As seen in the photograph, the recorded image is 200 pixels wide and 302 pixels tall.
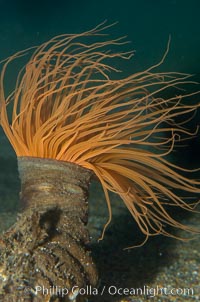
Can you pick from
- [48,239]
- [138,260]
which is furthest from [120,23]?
[48,239]

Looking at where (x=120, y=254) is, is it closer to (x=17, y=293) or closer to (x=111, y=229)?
(x=111, y=229)

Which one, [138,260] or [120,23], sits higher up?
[120,23]

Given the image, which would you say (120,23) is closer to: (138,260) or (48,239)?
Answer: (138,260)

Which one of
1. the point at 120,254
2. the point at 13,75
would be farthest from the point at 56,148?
the point at 13,75

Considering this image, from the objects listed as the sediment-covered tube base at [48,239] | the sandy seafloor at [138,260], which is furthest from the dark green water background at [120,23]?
the sediment-covered tube base at [48,239]

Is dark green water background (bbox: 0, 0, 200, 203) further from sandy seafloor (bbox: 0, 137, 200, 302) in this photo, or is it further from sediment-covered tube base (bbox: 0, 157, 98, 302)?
sediment-covered tube base (bbox: 0, 157, 98, 302)

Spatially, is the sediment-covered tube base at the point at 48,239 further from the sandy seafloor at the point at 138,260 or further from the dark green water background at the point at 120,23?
the dark green water background at the point at 120,23

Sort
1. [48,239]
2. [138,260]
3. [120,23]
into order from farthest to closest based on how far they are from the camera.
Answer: [120,23] < [138,260] < [48,239]
